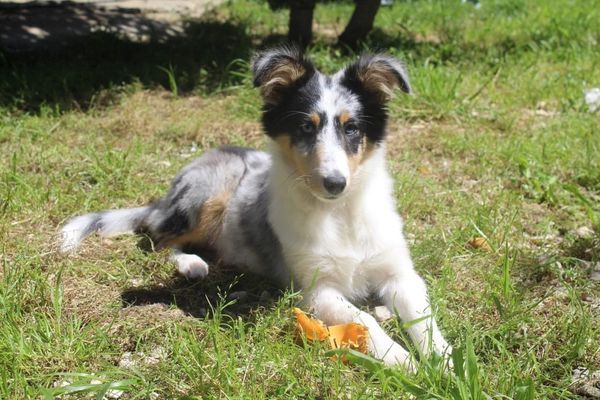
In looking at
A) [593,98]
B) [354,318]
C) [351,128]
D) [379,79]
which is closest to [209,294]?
[354,318]

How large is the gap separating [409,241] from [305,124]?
1.10 meters

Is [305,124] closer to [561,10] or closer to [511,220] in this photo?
[511,220]

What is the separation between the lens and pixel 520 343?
2.95 m

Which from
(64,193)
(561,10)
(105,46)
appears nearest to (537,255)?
(64,193)

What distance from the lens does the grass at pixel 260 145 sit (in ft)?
9.00

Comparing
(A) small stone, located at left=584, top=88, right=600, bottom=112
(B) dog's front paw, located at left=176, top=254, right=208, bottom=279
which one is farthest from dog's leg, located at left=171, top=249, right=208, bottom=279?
(A) small stone, located at left=584, top=88, right=600, bottom=112

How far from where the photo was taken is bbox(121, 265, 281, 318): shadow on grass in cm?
344

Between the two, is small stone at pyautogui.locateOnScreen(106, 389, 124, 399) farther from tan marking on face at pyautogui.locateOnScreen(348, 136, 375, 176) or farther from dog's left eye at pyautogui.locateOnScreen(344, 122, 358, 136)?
dog's left eye at pyautogui.locateOnScreen(344, 122, 358, 136)

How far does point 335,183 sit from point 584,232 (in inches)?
75.0

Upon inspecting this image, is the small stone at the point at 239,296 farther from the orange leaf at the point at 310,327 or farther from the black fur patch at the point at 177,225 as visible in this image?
the black fur patch at the point at 177,225

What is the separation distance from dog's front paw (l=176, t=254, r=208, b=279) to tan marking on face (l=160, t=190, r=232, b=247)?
25 cm

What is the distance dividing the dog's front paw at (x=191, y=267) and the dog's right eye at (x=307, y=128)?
39.3 inches

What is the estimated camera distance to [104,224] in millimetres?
4176

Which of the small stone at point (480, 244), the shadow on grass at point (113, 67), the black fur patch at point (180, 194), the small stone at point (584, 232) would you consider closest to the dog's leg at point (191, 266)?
the black fur patch at point (180, 194)
